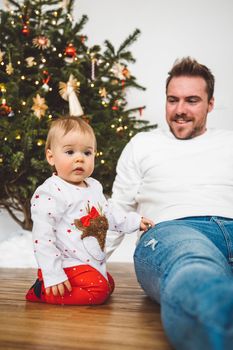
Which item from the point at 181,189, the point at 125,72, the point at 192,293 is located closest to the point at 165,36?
the point at 125,72

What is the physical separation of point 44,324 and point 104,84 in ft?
7.28

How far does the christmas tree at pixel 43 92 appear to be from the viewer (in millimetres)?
2705

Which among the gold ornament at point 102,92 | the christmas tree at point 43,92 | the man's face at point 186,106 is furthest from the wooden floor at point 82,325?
the gold ornament at point 102,92

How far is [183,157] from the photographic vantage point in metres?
1.71

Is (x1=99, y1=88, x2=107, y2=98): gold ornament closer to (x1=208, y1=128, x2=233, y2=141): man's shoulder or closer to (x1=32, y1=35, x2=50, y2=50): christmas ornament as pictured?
(x1=32, y1=35, x2=50, y2=50): christmas ornament

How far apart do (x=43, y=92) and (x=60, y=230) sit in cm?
154

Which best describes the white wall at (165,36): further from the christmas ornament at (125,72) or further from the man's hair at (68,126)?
the man's hair at (68,126)

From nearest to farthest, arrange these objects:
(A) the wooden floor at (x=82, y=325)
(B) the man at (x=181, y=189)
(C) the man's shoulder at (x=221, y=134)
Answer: (A) the wooden floor at (x=82, y=325) < (B) the man at (x=181, y=189) < (C) the man's shoulder at (x=221, y=134)

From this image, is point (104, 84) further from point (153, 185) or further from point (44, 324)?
point (44, 324)

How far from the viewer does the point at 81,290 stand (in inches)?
56.3

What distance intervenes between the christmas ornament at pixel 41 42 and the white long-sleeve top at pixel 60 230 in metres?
1.66

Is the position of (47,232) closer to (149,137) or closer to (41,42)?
(149,137)

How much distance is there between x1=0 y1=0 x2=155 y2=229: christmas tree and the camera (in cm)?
271

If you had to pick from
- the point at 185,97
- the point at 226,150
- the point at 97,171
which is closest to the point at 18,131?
the point at 97,171
